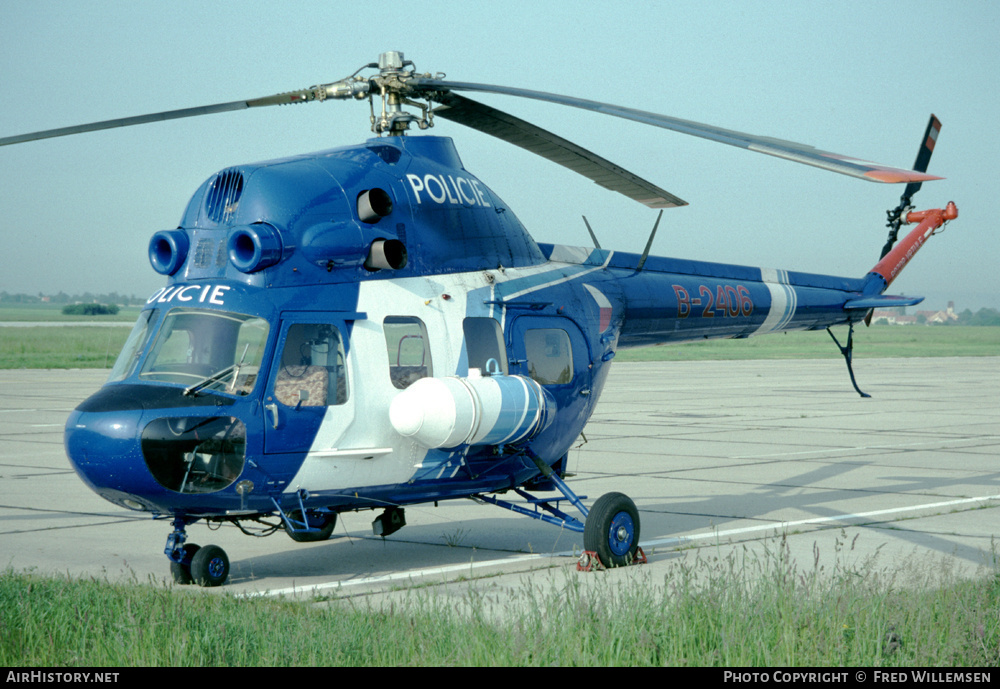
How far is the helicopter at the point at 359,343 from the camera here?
7586 millimetres

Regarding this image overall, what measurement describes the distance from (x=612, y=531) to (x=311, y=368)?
2.97 m

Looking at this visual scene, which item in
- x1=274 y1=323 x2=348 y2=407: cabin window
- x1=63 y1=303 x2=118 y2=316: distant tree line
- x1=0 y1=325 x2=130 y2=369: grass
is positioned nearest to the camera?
x1=274 y1=323 x2=348 y2=407: cabin window

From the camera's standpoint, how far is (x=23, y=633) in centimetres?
604

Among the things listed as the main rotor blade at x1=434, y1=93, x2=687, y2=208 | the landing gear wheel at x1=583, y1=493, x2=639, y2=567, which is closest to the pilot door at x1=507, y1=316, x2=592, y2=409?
the landing gear wheel at x1=583, y1=493, x2=639, y2=567

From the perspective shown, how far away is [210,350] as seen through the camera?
7844mm

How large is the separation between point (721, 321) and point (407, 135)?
4.89 metres

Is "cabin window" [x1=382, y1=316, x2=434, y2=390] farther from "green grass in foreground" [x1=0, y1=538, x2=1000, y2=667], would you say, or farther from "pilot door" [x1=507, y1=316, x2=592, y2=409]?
"green grass in foreground" [x1=0, y1=538, x2=1000, y2=667]

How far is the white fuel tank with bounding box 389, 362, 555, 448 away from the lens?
809 cm

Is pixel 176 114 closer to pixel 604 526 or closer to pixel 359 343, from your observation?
pixel 359 343

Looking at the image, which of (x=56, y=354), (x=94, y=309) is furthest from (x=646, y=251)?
(x=94, y=309)

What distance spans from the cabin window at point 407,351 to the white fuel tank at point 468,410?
0.28m

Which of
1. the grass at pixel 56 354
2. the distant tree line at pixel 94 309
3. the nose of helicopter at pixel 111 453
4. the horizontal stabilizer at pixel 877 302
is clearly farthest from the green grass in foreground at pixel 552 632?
the distant tree line at pixel 94 309

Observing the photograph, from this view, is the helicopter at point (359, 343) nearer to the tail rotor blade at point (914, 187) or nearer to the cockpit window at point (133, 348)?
the cockpit window at point (133, 348)

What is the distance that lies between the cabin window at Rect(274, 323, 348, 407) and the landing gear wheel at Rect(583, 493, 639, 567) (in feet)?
7.99
